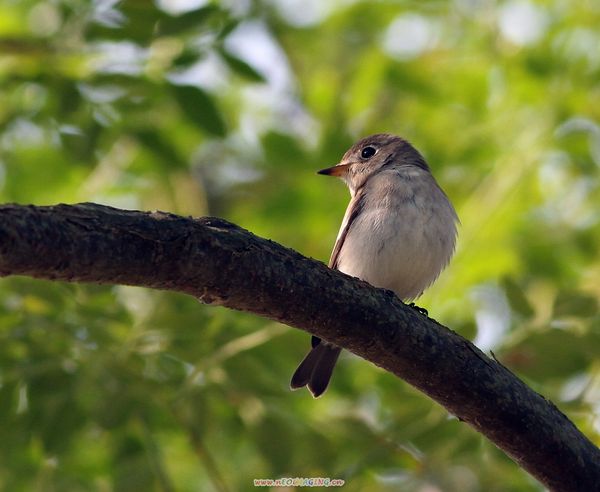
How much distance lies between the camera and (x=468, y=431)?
14.7 ft

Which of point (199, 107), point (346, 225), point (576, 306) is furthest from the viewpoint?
point (346, 225)

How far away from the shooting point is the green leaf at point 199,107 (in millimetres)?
4809

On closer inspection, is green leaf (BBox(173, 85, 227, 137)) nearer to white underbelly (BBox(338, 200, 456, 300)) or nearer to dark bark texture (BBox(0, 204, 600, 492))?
white underbelly (BBox(338, 200, 456, 300))

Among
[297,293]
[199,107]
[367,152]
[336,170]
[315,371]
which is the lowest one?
[297,293]

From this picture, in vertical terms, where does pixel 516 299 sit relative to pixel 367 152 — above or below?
below

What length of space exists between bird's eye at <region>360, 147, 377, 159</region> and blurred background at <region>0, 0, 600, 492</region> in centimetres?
17

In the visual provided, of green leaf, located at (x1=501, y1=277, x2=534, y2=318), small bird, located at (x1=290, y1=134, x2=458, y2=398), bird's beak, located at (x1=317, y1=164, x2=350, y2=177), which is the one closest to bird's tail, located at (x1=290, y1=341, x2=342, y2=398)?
small bird, located at (x1=290, y1=134, x2=458, y2=398)

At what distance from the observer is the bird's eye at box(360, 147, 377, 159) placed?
21.3ft

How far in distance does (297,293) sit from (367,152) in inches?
146

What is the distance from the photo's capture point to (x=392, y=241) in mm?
5262

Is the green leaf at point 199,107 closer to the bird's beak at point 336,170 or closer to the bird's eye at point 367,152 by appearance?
the bird's beak at point 336,170

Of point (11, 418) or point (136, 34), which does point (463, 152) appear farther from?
point (11, 418)

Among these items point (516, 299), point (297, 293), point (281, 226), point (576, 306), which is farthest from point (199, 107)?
point (576, 306)

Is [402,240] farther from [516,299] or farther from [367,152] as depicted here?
[367,152]
